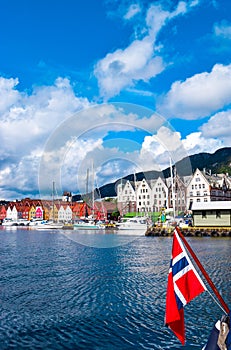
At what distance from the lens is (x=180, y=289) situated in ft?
32.3

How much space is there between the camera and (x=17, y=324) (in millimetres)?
18938

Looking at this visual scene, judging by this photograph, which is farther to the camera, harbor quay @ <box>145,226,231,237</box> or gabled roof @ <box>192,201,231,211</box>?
gabled roof @ <box>192,201,231,211</box>

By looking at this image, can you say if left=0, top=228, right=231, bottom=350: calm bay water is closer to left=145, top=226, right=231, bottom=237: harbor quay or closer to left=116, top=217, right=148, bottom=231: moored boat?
left=145, top=226, right=231, bottom=237: harbor quay

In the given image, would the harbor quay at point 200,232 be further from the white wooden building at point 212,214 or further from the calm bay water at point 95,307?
the calm bay water at point 95,307

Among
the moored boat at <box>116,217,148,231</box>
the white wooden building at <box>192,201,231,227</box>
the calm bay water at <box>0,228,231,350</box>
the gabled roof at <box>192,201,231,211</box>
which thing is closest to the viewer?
the calm bay water at <box>0,228,231,350</box>

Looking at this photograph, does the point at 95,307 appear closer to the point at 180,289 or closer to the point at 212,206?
the point at 180,289

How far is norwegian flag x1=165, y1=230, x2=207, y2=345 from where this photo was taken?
9.71m

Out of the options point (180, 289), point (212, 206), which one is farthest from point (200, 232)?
point (180, 289)

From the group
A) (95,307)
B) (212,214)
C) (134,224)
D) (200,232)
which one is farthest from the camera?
(134,224)

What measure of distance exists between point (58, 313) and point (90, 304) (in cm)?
264

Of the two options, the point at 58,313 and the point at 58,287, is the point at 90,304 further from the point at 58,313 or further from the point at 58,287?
the point at 58,287

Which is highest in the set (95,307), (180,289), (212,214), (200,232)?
(212,214)

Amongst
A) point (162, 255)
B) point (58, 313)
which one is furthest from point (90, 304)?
point (162, 255)

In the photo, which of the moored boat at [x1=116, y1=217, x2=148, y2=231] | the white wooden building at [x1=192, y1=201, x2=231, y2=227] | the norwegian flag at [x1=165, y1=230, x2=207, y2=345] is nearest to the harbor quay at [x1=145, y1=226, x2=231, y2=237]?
the white wooden building at [x1=192, y1=201, x2=231, y2=227]
